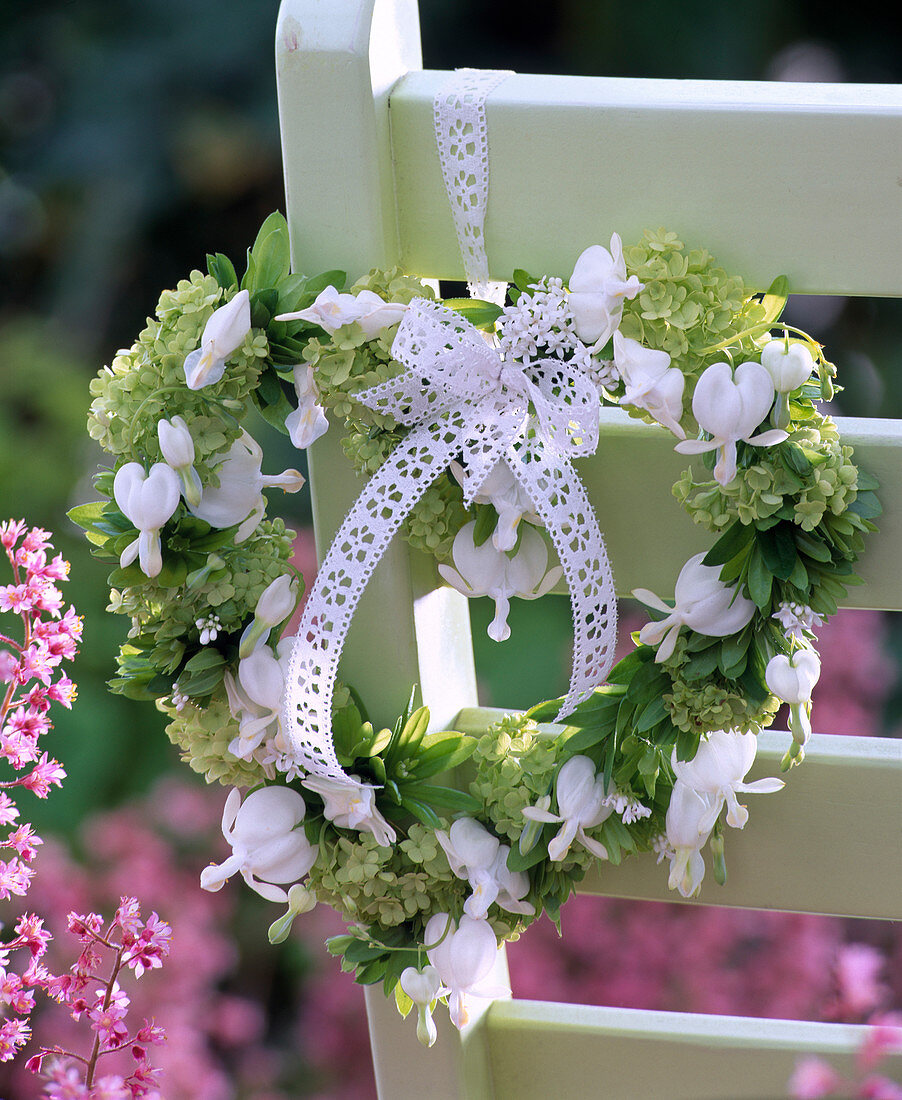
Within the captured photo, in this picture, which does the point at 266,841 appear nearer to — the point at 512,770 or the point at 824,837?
the point at 512,770

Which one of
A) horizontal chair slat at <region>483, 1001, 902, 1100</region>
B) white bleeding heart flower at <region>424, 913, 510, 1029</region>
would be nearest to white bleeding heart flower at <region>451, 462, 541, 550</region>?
white bleeding heart flower at <region>424, 913, 510, 1029</region>

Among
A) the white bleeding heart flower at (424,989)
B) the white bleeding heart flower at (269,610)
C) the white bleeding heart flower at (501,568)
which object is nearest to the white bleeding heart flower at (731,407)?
the white bleeding heart flower at (501,568)

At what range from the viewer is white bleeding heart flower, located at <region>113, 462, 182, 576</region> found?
592 millimetres

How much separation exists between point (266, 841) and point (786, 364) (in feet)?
1.19

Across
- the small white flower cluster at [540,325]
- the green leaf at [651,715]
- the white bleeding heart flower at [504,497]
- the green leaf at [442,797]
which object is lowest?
the green leaf at [442,797]

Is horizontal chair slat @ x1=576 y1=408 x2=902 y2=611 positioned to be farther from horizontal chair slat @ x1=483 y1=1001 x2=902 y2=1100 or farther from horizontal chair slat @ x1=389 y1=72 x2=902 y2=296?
horizontal chair slat @ x1=483 y1=1001 x2=902 y2=1100

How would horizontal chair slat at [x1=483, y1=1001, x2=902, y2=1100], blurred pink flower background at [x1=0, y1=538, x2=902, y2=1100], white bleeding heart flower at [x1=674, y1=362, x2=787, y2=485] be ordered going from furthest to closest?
blurred pink flower background at [x1=0, y1=538, x2=902, y2=1100] < horizontal chair slat at [x1=483, y1=1001, x2=902, y2=1100] < white bleeding heart flower at [x1=674, y1=362, x2=787, y2=485]

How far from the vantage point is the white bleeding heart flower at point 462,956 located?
0.66m

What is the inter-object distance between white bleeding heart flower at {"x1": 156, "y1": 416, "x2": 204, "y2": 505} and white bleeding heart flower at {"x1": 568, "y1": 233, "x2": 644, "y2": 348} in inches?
7.7

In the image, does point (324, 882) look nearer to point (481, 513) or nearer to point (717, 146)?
point (481, 513)

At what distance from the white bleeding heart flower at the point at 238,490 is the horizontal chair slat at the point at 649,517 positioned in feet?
0.54

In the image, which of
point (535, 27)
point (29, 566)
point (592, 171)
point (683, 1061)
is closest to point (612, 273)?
point (592, 171)

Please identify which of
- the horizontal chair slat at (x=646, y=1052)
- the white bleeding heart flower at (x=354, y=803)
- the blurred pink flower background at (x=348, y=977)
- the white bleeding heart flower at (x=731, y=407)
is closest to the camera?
the white bleeding heart flower at (x=731, y=407)

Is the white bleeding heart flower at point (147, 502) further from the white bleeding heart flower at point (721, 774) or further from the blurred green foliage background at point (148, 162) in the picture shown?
the blurred green foliage background at point (148, 162)
